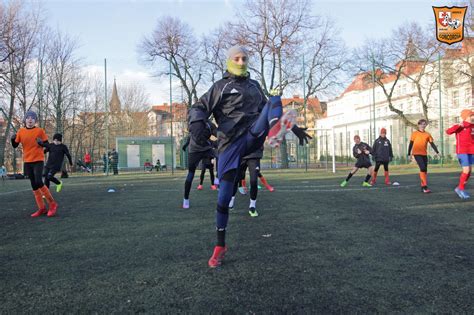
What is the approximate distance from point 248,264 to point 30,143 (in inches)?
211

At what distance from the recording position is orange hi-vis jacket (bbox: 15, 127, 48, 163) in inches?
280

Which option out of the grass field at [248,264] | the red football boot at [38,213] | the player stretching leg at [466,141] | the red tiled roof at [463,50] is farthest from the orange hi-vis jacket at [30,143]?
the red tiled roof at [463,50]

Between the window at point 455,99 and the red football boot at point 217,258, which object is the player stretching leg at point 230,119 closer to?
the red football boot at point 217,258

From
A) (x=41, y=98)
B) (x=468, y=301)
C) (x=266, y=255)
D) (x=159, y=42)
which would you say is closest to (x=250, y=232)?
(x=266, y=255)

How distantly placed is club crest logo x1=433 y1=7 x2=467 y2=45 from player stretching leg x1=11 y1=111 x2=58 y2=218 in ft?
68.6

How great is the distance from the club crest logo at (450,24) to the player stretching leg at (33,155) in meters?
20.9

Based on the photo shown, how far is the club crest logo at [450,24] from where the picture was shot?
71.1 ft

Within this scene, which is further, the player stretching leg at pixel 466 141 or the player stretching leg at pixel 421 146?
the player stretching leg at pixel 421 146

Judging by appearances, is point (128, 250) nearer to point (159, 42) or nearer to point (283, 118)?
point (283, 118)

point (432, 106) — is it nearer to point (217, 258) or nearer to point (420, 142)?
point (420, 142)

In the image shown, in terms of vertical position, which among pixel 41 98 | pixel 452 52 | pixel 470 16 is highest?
pixel 470 16

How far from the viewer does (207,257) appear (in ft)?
12.6

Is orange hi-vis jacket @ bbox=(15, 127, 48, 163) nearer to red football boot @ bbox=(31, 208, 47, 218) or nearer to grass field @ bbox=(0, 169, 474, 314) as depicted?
red football boot @ bbox=(31, 208, 47, 218)

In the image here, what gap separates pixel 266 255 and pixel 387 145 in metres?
11.0
